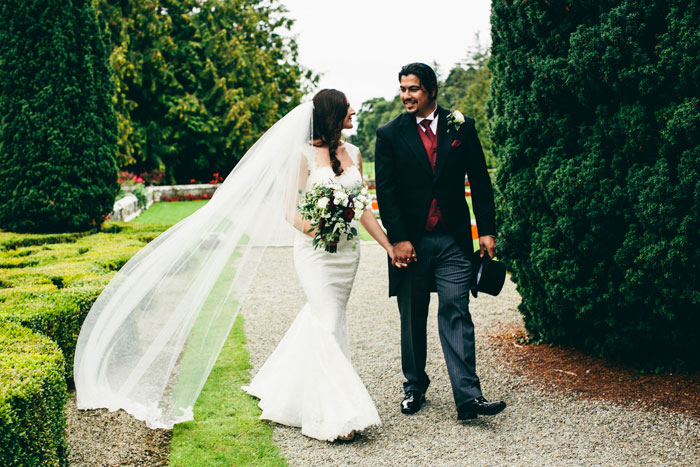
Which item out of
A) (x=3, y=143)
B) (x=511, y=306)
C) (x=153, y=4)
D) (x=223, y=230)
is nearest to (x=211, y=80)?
(x=153, y=4)

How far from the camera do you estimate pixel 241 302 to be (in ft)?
14.2

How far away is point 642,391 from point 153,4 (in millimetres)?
27117

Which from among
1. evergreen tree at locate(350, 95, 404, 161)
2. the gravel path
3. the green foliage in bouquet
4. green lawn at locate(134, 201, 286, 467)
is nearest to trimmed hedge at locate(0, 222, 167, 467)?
green lawn at locate(134, 201, 286, 467)

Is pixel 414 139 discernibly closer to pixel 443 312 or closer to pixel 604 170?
pixel 443 312

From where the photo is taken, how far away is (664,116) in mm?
4047

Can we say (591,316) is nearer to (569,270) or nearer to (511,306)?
(569,270)

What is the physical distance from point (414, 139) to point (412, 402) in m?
1.93

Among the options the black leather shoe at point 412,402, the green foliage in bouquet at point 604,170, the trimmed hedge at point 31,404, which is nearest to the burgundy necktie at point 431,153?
the green foliage in bouquet at point 604,170

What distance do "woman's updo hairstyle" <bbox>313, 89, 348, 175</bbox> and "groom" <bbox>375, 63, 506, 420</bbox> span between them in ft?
0.99

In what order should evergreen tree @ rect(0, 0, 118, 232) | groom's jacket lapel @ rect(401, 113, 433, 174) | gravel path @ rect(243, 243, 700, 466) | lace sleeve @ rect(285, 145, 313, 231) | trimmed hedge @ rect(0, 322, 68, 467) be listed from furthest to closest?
1. evergreen tree @ rect(0, 0, 118, 232)
2. lace sleeve @ rect(285, 145, 313, 231)
3. groom's jacket lapel @ rect(401, 113, 433, 174)
4. gravel path @ rect(243, 243, 700, 466)
5. trimmed hedge @ rect(0, 322, 68, 467)

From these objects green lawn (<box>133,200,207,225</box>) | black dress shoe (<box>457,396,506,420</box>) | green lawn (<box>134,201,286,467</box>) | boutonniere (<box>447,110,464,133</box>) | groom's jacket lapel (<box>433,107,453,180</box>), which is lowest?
green lawn (<box>133,200,207,225</box>)

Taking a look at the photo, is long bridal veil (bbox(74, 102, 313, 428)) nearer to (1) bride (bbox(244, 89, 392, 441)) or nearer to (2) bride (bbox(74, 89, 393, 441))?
(2) bride (bbox(74, 89, 393, 441))

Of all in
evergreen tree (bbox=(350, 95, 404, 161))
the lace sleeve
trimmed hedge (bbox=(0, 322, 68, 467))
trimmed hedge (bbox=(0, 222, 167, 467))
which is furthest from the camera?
evergreen tree (bbox=(350, 95, 404, 161))

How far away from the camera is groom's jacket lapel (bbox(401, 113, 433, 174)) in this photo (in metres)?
4.38
